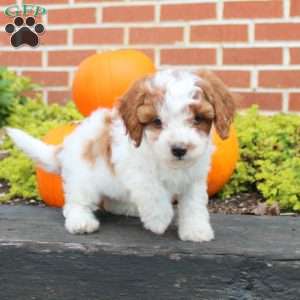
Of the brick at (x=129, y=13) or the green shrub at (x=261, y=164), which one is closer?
the green shrub at (x=261, y=164)

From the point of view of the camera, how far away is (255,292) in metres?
2.90

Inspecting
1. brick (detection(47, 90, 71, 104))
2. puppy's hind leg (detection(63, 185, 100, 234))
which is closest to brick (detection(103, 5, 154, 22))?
brick (detection(47, 90, 71, 104))

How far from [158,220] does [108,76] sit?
55.4 inches

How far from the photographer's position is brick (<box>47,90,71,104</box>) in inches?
218

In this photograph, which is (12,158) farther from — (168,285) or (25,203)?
(168,285)

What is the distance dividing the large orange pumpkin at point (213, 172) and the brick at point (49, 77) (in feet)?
5.12

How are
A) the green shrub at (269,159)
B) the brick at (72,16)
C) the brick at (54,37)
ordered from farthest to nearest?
the brick at (54,37) → the brick at (72,16) → the green shrub at (269,159)

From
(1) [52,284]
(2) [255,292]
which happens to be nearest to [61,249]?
(1) [52,284]

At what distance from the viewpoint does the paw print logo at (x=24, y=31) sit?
218 inches

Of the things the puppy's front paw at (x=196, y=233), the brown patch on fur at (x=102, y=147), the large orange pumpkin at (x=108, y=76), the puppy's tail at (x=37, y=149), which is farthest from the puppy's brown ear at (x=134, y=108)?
the large orange pumpkin at (x=108, y=76)

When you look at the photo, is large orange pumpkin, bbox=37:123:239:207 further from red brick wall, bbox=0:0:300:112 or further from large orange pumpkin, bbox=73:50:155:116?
red brick wall, bbox=0:0:300:112

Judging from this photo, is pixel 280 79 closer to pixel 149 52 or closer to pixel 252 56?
pixel 252 56

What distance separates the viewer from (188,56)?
511cm

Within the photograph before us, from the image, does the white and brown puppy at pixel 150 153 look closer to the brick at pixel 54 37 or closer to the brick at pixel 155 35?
the brick at pixel 155 35
